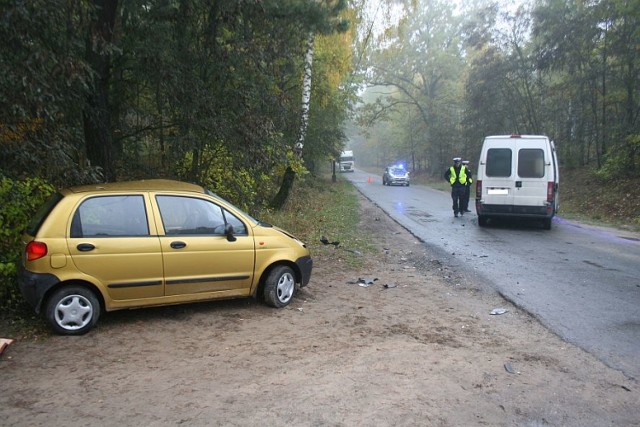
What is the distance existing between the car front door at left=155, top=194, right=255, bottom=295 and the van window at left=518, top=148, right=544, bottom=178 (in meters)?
9.37

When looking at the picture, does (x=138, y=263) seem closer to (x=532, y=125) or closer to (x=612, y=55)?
(x=612, y=55)

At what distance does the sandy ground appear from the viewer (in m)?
3.60

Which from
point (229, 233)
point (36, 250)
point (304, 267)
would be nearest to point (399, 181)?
point (304, 267)

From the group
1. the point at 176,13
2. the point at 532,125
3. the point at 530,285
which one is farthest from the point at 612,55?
the point at 176,13

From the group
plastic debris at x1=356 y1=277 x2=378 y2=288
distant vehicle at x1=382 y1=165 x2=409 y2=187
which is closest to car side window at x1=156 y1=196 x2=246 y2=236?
plastic debris at x1=356 y1=277 x2=378 y2=288

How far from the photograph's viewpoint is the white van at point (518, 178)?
504 inches

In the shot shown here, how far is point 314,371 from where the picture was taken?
14.3 feet

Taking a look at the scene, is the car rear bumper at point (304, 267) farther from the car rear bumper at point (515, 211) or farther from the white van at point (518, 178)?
the car rear bumper at point (515, 211)

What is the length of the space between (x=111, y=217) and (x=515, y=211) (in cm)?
1069

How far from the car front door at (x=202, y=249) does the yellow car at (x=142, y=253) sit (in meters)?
0.01

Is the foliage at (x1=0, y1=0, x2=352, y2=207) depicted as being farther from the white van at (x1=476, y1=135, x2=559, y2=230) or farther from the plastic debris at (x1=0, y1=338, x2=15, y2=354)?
the white van at (x1=476, y1=135, x2=559, y2=230)

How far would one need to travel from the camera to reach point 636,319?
19.1ft

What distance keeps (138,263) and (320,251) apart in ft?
16.6

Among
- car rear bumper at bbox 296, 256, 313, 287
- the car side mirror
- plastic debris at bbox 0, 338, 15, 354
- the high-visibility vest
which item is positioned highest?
the high-visibility vest
